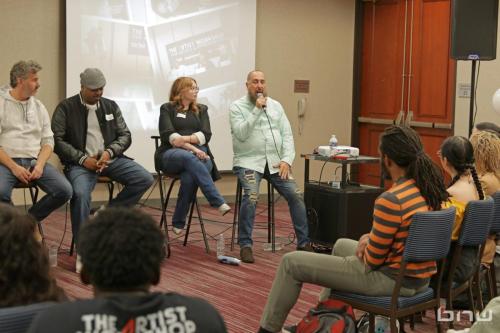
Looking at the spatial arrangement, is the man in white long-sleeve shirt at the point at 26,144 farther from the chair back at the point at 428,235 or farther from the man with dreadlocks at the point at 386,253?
the chair back at the point at 428,235

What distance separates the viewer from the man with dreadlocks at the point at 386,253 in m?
3.18

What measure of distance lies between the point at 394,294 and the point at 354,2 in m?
6.16

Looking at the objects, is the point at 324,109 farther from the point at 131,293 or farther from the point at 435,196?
the point at 131,293

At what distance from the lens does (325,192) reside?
5711 millimetres

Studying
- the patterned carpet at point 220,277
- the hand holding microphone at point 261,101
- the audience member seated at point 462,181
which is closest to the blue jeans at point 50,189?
the patterned carpet at point 220,277

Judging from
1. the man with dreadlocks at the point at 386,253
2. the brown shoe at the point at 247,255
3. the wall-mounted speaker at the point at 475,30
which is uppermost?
the wall-mounted speaker at the point at 475,30

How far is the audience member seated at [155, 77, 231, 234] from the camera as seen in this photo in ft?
18.4

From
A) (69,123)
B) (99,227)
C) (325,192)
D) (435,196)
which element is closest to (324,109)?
(325,192)

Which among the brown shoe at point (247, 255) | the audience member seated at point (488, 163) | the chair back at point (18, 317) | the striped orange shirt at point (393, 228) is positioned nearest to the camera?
the chair back at point (18, 317)

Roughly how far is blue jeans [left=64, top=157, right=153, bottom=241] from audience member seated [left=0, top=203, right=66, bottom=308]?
319 centimetres

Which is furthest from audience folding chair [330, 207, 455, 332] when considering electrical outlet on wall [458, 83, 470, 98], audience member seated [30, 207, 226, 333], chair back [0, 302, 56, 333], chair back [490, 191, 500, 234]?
electrical outlet on wall [458, 83, 470, 98]

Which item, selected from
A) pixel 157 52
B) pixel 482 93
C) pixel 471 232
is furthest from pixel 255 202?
pixel 482 93

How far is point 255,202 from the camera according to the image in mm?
5531
